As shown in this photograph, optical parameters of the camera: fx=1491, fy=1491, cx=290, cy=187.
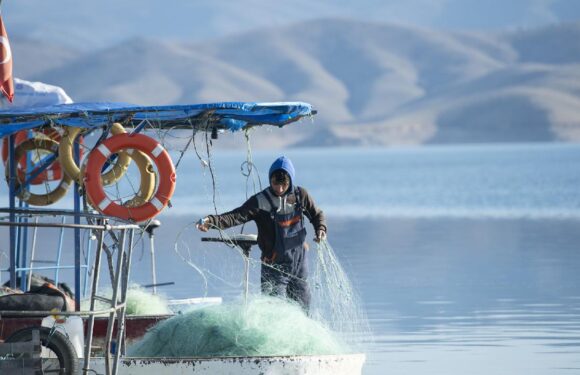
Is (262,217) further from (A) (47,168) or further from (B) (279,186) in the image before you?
(A) (47,168)

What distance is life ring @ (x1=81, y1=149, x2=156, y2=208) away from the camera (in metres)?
12.3

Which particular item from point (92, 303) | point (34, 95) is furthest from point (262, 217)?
point (34, 95)

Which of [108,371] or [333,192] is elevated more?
[333,192]

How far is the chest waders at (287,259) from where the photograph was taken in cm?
1047

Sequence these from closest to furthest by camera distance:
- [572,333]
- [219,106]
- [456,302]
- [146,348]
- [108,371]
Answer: [108,371] → [146,348] → [219,106] → [572,333] → [456,302]

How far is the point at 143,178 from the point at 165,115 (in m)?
1.55

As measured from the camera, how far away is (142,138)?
11.3 meters

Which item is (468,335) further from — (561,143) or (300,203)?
(561,143)

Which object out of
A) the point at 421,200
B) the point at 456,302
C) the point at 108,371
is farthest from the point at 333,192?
the point at 108,371

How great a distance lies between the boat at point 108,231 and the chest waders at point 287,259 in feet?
1.18

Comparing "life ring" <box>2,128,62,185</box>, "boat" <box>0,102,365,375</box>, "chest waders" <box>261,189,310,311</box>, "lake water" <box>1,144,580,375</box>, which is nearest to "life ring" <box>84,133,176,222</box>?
"boat" <box>0,102,365,375</box>

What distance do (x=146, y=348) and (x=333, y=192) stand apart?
48.1 m

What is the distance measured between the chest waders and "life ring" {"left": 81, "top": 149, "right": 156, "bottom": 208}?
1.94 metres

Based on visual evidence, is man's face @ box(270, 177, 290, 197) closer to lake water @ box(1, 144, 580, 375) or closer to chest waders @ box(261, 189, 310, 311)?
chest waders @ box(261, 189, 310, 311)
